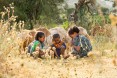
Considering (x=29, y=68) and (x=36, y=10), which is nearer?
(x=29, y=68)

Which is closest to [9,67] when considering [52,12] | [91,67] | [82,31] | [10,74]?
[10,74]

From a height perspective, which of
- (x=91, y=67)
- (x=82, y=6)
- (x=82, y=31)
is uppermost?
(x=82, y=6)

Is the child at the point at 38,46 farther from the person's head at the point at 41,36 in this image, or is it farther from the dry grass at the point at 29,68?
the dry grass at the point at 29,68

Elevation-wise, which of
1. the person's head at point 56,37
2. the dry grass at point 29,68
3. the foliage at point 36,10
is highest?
the foliage at point 36,10

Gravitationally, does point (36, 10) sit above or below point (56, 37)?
above

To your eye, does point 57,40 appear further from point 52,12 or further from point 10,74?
point 52,12

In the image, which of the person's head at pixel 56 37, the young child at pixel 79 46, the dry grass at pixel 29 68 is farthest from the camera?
the young child at pixel 79 46

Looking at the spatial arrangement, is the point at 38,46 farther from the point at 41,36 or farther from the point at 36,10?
the point at 36,10

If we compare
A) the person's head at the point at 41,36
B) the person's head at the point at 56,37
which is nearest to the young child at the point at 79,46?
the person's head at the point at 56,37

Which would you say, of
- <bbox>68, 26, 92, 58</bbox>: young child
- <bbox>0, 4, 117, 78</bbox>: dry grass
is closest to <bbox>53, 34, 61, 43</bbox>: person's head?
<bbox>68, 26, 92, 58</bbox>: young child

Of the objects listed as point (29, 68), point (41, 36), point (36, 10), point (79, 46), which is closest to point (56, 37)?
point (41, 36)

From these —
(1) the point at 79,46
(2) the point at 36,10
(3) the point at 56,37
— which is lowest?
(1) the point at 79,46

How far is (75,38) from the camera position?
25.2ft

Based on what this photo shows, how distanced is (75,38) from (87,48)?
309mm
